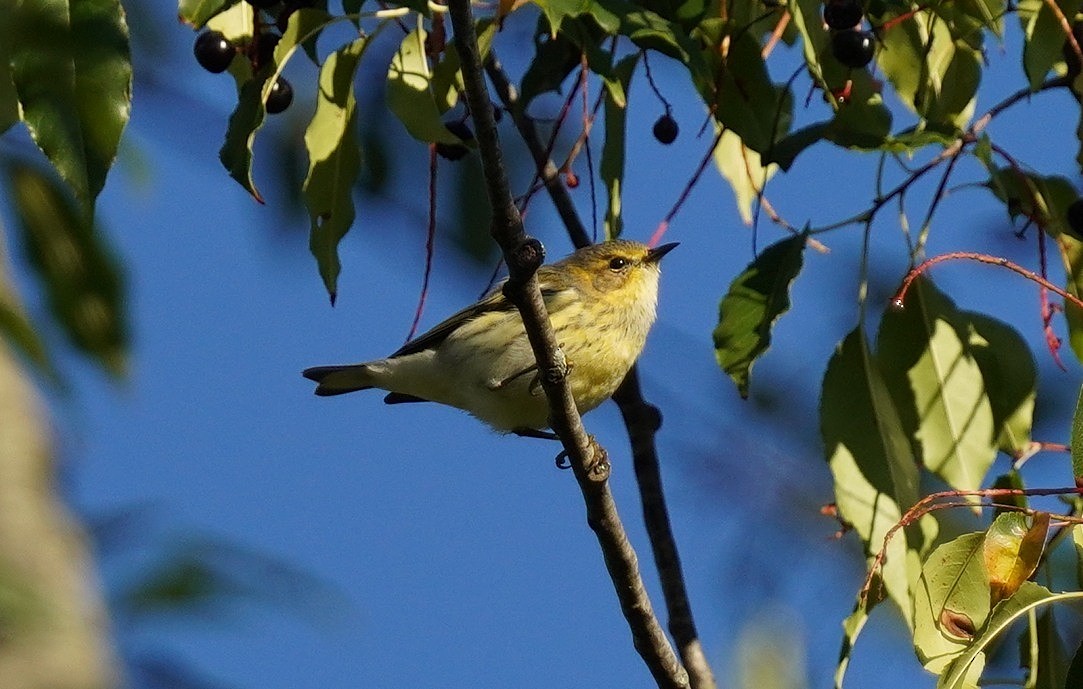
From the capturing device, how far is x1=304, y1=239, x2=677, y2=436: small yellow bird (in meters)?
4.59

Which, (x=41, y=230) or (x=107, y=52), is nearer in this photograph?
(x=107, y=52)

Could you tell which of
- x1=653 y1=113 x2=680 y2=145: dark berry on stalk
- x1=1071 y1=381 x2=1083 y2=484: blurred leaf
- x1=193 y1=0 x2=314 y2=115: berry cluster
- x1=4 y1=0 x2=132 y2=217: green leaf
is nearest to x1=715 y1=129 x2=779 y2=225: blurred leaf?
x1=653 y1=113 x2=680 y2=145: dark berry on stalk

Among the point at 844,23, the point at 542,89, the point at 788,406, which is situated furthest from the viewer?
the point at 788,406

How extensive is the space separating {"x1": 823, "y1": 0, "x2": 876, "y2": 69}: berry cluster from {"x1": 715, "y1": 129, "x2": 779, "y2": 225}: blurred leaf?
729mm

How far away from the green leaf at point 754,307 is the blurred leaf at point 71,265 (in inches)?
64.2

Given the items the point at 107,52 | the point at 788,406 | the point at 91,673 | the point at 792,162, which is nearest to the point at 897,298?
the point at 792,162

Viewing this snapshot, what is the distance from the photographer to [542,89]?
3.90m

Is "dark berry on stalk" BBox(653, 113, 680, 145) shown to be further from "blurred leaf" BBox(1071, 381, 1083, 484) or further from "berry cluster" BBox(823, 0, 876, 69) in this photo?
"blurred leaf" BBox(1071, 381, 1083, 484)

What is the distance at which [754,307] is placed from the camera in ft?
11.4

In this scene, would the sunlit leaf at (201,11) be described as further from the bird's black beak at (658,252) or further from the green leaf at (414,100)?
the bird's black beak at (658,252)

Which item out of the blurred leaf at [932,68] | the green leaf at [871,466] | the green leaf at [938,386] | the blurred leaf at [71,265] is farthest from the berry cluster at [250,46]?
the green leaf at [938,386]

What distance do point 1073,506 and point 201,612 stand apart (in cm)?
182

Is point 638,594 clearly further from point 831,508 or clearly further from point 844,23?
point 844,23

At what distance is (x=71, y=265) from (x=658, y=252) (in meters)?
2.19
